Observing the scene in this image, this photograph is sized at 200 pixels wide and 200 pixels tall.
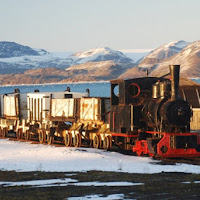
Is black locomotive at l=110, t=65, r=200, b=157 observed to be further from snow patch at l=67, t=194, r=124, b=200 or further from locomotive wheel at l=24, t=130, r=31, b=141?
locomotive wheel at l=24, t=130, r=31, b=141

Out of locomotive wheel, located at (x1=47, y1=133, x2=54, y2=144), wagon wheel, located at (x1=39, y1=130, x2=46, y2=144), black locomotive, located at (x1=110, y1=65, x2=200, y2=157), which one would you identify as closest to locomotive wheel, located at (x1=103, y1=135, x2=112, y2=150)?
black locomotive, located at (x1=110, y1=65, x2=200, y2=157)

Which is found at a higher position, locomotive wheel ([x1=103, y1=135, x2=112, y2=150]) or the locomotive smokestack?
the locomotive smokestack

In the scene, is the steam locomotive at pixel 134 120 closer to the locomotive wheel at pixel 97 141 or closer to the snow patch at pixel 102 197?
the locomotive wheel at pixel 97 141

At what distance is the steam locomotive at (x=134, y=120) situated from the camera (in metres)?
25.4

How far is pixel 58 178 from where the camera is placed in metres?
18.5

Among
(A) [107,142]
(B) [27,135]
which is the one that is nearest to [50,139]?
(B) [27,135]

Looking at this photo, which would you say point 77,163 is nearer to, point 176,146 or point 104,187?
point 176,146

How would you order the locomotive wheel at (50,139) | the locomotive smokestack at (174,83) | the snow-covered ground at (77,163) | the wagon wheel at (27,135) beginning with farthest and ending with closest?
the wagon wheel at (27,135) < the locomotive wheel at (50,139) < the locomotive smokestack at (174,83) < the snow-covered ground at (77,163)

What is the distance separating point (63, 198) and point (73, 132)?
2089cm

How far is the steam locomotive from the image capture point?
25.4 m

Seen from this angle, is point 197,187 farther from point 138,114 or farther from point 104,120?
point 104,120

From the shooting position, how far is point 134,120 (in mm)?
27344

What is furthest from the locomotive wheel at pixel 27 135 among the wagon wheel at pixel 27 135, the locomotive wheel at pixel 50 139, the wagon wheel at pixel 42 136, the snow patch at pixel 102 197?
the snow patch at pixel 102 197

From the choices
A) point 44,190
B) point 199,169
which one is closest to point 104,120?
point 199,169
